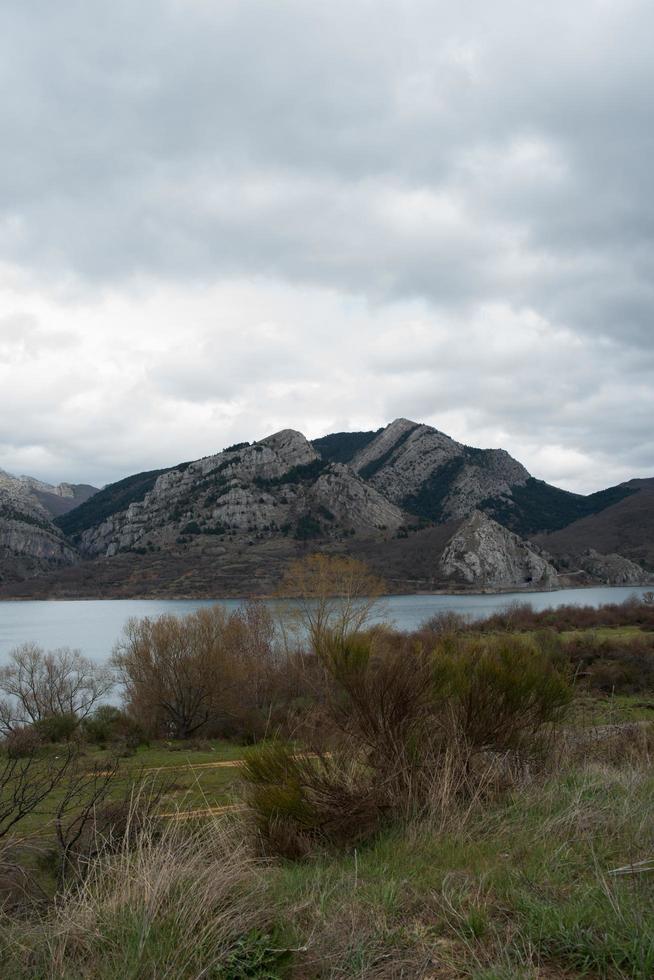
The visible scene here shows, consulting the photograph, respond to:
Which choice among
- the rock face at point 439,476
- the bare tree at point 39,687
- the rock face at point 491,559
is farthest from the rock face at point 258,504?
the bare tree at point 39,687

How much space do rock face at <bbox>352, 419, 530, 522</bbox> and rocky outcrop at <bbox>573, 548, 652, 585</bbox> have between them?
3564 cm

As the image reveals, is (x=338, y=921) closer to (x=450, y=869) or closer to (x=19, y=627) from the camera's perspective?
(x=450, y=869)

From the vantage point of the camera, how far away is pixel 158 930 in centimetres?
341

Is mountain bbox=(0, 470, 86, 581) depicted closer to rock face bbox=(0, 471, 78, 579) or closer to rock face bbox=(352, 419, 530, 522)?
rock face bbox=(0, 471, 78, 579)

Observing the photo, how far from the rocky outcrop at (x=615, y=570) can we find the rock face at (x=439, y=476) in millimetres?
35640

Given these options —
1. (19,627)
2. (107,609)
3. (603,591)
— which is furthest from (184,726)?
(603,591)

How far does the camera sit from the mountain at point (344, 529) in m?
127

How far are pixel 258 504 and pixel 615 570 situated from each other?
74414 millimetres

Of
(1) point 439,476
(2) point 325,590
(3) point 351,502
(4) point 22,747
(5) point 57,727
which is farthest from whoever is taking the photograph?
(1) point 439,476

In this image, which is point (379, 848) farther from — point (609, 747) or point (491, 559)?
point (491, 559)

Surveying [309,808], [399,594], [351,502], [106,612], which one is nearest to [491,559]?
[399,594]

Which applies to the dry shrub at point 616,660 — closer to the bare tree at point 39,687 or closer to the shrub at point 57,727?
the shrub at point 57,727

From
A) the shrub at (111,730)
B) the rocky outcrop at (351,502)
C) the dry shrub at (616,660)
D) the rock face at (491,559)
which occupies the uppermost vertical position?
the rocky outcrop at (351,502)

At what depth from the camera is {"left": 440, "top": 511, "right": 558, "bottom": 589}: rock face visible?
12531cm
